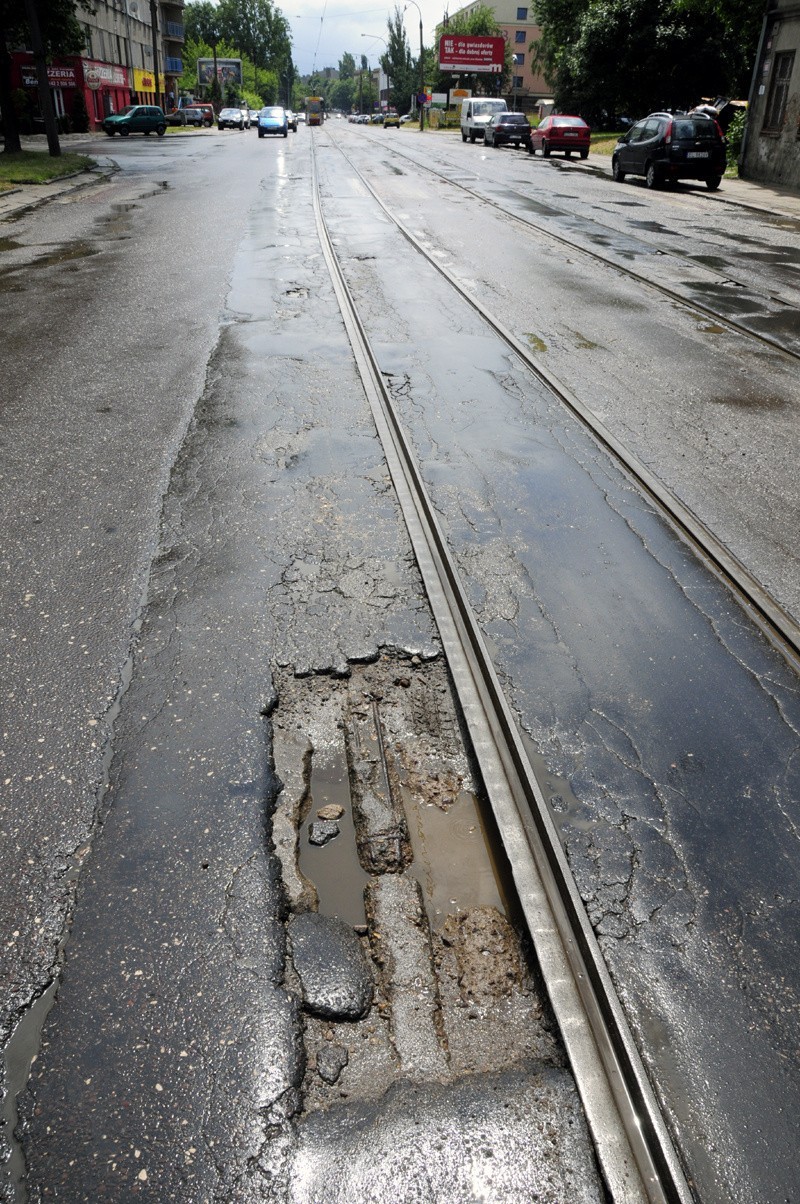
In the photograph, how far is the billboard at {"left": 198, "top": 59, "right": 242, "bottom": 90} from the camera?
90.6 m

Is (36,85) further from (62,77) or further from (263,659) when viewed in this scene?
(263,659)

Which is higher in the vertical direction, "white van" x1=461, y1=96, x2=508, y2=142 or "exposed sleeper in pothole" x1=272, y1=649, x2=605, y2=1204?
"white van" x1=461, y1=96, x2=508, y2=142

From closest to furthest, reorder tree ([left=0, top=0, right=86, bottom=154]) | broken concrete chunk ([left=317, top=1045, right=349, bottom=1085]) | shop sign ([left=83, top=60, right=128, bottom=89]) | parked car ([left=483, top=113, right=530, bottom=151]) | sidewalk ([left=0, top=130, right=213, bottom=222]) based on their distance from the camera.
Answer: broken concrete chunk ([left=317, top=1045, right=349, bottom=1085]) → sidewalk ([left=0, top=130, right=213, bottom=222]) → tree ([left=0, top=0, right=86, bottom=154]) → parked car ([left=483, top=113, right=530, bottom=151]) → shop sign ([left=83, top=60, right=128, bottom=89])

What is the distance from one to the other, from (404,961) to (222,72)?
Result: 111 meters

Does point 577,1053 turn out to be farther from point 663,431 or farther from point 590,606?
point 663,431

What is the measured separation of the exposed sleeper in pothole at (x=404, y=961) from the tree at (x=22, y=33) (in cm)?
2957

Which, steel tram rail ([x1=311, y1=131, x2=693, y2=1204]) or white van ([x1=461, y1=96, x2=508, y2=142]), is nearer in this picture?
steel tram rail ([x1=311, y1=131, x2=693, y2=1204])

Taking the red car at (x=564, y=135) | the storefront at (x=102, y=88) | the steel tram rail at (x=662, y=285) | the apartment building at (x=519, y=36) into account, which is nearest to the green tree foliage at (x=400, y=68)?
the apartment building at (x=519, y=36)

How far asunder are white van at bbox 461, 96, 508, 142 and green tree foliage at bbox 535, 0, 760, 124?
5.62 metres

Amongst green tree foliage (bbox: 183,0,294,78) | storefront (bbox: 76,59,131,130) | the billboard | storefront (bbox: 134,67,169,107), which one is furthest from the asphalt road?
green tree foliage (bbox: 183,0,294,78)

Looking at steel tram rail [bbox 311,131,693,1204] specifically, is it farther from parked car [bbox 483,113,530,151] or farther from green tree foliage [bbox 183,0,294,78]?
green tree foliage [bbox 183,0,294,78]

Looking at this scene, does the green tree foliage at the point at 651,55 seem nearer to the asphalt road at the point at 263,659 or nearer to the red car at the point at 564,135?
the red car at the point at 564,135

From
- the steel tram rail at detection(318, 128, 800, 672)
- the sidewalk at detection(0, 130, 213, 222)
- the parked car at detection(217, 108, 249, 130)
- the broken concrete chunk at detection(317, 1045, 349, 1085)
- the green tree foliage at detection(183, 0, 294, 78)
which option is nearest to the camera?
the broken concrete chunk at detection(317, 1045, 349, 1085)

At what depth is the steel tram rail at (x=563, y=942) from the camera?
194 centimetres
